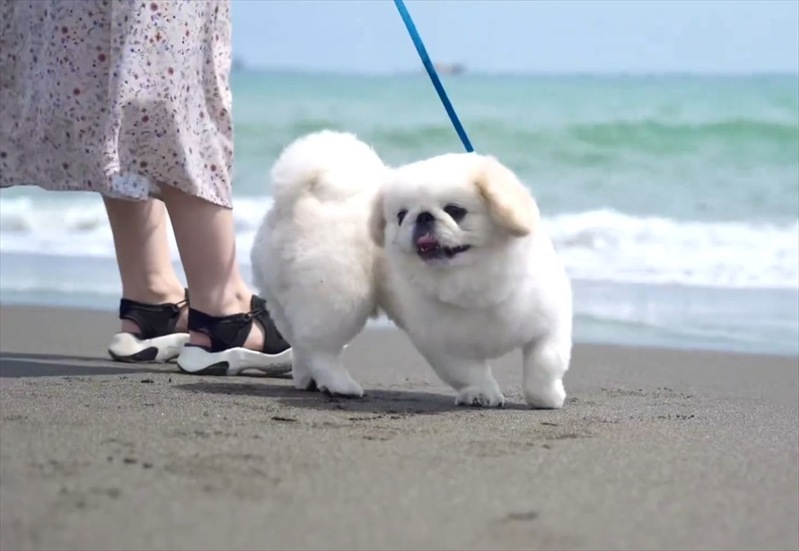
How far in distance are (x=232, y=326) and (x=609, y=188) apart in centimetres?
608

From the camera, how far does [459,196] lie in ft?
8.99

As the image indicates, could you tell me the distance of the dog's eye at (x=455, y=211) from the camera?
275 cm

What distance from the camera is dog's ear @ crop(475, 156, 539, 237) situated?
267 centimetres

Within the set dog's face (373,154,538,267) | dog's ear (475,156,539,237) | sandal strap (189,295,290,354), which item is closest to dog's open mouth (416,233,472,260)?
dog's face (373,154,538,267)

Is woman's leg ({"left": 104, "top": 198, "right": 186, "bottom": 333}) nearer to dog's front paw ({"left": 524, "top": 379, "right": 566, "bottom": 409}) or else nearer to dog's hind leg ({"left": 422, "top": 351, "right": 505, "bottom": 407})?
dog's hind leg ({"left": 422, "top": 351, "right": 505, "bottom": 407})

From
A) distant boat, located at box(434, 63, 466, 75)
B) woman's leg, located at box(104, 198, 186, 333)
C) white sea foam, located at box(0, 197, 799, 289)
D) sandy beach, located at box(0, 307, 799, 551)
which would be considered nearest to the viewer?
sandy beach, located at box(0, 307, 799, 551)

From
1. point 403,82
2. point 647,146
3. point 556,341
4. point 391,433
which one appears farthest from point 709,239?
point 403,82

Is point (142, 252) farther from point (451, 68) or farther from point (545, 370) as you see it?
point (451, 68)

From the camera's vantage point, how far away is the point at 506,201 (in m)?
2.67

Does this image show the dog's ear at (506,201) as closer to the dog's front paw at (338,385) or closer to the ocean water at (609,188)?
the dog's front paw at (338,385)

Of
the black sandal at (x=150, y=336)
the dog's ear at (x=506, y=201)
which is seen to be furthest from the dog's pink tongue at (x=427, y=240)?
the black sandal at (x=150, y=336)

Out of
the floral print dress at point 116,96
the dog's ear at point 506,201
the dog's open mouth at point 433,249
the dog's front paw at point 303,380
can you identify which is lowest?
the dog's front paw at point 303,380

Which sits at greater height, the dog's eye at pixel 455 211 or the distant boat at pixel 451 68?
the distant boat at pixel 451 68

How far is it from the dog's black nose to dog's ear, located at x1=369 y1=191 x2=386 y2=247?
180 millimetres
